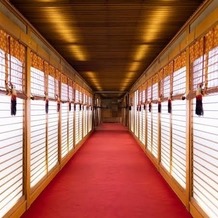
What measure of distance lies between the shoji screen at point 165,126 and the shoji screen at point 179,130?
1.73 ft

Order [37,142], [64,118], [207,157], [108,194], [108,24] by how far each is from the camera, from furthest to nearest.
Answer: [64,118] < [37,142] < [108,194] < [108,24] < [207,157]

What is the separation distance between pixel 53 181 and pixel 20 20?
4034 millimetres

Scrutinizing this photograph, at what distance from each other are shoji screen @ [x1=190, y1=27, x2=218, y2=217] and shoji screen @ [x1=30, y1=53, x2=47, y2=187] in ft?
10.3

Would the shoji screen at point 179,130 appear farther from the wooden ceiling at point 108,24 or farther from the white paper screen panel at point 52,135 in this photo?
the white paper screen panel at point 52,135

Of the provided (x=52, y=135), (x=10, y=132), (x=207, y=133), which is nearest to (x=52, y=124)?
(x=52, y=135)

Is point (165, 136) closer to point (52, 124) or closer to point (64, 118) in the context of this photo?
point (52, 124)

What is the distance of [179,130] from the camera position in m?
6.29

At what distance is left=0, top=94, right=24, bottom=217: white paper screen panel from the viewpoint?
4246 mm

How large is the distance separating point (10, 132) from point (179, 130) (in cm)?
346

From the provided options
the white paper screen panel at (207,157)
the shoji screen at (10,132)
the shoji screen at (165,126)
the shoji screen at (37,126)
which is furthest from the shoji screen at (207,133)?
the shoji screen at (37,126)

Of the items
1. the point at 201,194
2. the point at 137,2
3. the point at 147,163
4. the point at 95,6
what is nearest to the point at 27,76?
the point at 95,6

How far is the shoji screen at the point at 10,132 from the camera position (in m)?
4.24

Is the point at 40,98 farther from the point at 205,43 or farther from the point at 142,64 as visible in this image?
the point at 142,64

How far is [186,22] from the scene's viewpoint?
570 cm
